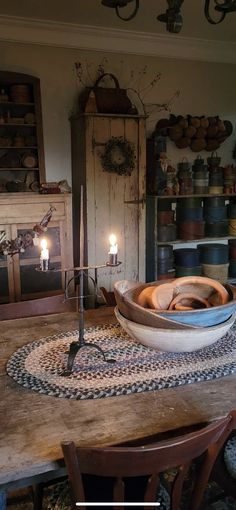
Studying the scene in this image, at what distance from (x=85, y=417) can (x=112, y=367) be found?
0.86ft

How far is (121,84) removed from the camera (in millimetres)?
3613

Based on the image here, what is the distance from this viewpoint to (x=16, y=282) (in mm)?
3191

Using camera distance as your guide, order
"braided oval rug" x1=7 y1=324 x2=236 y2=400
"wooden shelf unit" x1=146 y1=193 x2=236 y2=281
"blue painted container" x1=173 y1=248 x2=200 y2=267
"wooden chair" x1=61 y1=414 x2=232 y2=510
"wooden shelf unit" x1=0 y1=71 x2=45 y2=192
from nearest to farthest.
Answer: "wooden chair" x1=61 y1=414 x2=232 y2=510, "braided oval rug" x1=7 y1=324 x2=236 y2=400, "wooden shelf unit" x1=0 y1=71 x2=45 y2=192, "wooden shelf unit" x1=146 y1=193 x2=236 y2=281, "blue painted container" x1=173 y1=248 x2=200 y2=267

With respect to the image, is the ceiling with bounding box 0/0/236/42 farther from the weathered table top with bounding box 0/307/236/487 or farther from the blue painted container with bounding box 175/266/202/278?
the weathered table top with bounding box 0/307/236/487

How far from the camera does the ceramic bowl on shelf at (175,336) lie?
4.22 ft

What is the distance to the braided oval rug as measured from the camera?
121cm

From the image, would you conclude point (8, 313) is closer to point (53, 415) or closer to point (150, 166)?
point (53, 415)

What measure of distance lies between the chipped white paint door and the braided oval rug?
73.6 inches

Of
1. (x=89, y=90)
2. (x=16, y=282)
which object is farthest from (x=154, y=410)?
(x=89, y=90)

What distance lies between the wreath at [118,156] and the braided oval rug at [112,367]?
1983 mm

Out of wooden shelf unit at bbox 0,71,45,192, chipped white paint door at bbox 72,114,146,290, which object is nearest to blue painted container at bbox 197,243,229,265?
chipped white paint door at bbox 72,114,146,290

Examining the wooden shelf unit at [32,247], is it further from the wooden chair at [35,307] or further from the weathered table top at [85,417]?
the weathered table top at [85,417]

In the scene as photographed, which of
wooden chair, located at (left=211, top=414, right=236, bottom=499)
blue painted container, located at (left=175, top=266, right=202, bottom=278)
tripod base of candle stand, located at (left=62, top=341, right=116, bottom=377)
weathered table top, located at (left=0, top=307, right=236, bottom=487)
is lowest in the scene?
wooden chair, located at (left=211, top=414, right=236, bottom=499)

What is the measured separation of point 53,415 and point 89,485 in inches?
9.8
